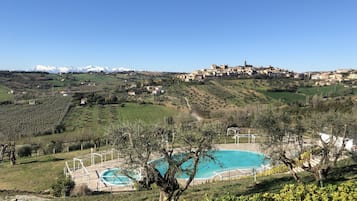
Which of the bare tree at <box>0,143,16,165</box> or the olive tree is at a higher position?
the olive tree

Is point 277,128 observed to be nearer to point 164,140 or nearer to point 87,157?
point 164,140

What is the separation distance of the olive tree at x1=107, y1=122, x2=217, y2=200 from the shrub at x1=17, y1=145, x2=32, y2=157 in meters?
27.2

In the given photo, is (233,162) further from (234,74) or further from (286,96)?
(234,74)

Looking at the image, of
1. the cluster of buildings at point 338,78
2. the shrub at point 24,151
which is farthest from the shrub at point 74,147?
the cluster of buildings at point 338,78

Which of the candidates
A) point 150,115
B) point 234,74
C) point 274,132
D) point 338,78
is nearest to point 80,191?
point 274,132

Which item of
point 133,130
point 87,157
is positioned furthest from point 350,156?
point 87,157

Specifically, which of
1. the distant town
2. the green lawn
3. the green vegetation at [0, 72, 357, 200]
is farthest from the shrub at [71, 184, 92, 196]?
the distant town

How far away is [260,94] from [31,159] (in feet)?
174

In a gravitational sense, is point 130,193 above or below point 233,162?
above

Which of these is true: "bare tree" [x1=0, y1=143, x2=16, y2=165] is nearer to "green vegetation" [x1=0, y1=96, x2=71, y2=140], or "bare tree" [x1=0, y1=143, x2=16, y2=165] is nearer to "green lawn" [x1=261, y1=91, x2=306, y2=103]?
"green vegetation" [x1=0, y1=96, x2=71, y2=140]

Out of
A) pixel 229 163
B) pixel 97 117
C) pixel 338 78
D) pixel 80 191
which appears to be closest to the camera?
pixel 80 191

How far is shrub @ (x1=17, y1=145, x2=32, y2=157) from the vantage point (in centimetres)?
3347

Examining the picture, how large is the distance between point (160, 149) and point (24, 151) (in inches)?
1134

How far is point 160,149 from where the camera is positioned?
10742 mm
